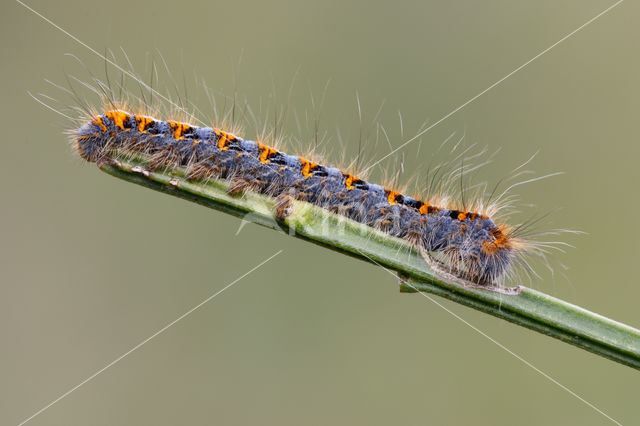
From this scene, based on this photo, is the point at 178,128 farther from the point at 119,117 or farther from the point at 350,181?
the point at 350,181

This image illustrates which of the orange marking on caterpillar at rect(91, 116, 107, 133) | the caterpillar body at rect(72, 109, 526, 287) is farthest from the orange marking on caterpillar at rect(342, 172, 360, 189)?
the orange marking on caterpillar at rect(91, 116, 107, 133)

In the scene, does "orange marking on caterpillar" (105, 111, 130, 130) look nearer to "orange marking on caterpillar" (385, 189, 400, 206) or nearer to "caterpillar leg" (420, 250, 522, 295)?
"orange marking on caterpillar" (385, 189, 400, 206)

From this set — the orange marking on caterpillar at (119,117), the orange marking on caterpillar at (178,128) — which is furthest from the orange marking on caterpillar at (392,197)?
the orange marking on caterpillar at (119,117)

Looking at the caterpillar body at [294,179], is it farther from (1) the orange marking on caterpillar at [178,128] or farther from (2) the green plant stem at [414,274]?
(2) the green plant stem at [414,274]

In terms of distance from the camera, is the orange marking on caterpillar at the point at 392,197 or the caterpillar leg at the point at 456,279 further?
the orange marking on caterpillar at the point at 392,197

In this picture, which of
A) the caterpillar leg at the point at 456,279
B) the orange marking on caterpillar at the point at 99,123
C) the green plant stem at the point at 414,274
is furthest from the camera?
the orange marking on caterpillar at the point at 99,123

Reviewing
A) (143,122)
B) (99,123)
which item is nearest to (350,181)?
(143,122)
